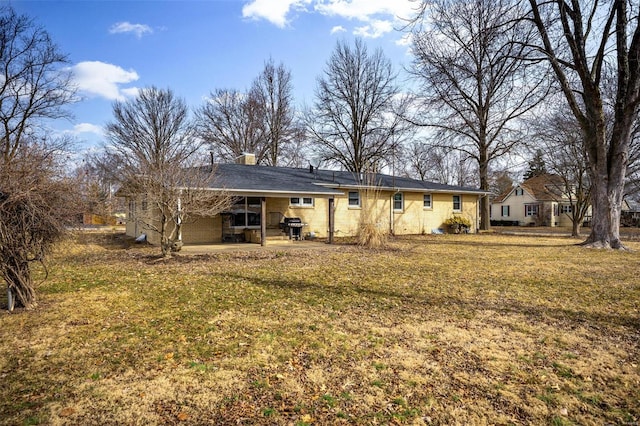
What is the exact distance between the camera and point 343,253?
40.4 ft

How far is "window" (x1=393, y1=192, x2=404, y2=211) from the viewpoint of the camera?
2084cm

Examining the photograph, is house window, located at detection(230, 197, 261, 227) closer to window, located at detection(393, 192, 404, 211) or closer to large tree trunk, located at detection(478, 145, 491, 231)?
window, located at detection(393, 192, 404, 211)

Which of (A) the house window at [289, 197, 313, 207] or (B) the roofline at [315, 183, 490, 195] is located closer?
(A) the house window at [289, 197, 313, 207]

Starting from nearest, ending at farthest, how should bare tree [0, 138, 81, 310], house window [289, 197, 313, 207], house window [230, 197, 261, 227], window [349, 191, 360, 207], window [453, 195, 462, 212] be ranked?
bare tree [0, 138, 81, 310]
house window [230, 197, 261, 227]
house window [289, 197, 313, 207]
window [349, 191, 360, 207]
window [453, 195, 462, 212]

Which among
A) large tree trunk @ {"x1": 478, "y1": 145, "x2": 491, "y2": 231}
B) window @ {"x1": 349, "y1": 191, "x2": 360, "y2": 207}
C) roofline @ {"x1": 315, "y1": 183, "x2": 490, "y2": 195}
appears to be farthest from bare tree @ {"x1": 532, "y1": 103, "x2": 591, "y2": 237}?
window @ {"x1": 349, "y1": 191, "x2": 360, "y2": 207}

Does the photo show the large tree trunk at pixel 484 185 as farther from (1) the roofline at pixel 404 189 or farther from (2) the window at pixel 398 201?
(2) the window at pixel 398 201

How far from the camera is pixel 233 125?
33.1 meters

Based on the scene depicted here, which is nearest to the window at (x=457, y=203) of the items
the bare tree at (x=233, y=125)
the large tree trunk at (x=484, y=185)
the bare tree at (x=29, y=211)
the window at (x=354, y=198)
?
the large tree trunk at (x=484, y=185)

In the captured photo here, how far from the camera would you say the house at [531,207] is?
37850 millimetres

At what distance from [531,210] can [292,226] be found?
34.0 metres

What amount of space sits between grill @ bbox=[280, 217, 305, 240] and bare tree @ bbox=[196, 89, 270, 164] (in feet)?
55.5

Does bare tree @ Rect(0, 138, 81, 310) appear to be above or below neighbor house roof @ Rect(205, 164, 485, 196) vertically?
below

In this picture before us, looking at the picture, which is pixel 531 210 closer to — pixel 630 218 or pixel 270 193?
pixel 630 218

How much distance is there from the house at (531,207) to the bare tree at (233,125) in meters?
27.5
